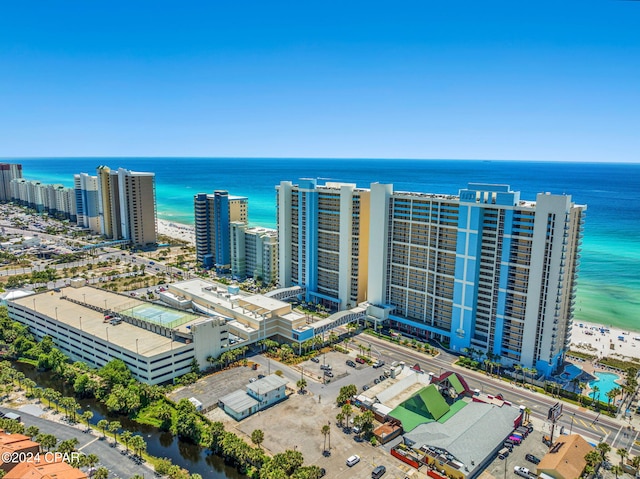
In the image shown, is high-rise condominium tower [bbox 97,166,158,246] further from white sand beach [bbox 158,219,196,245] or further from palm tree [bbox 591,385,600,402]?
palm tree [bbox 591,385,600,402]

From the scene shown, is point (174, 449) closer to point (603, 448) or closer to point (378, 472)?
point (378, 472)

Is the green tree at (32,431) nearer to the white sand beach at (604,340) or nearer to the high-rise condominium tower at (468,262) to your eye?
the high-rise condominium tower at (468,262)

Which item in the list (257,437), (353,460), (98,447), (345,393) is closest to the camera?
(353,460)

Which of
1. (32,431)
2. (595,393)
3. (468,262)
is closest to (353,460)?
(32,431)

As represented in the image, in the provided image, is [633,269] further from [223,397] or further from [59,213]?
[59,213]

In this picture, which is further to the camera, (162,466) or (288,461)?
(288,461)

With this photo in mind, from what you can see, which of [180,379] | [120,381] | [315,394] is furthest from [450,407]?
[120,381]
